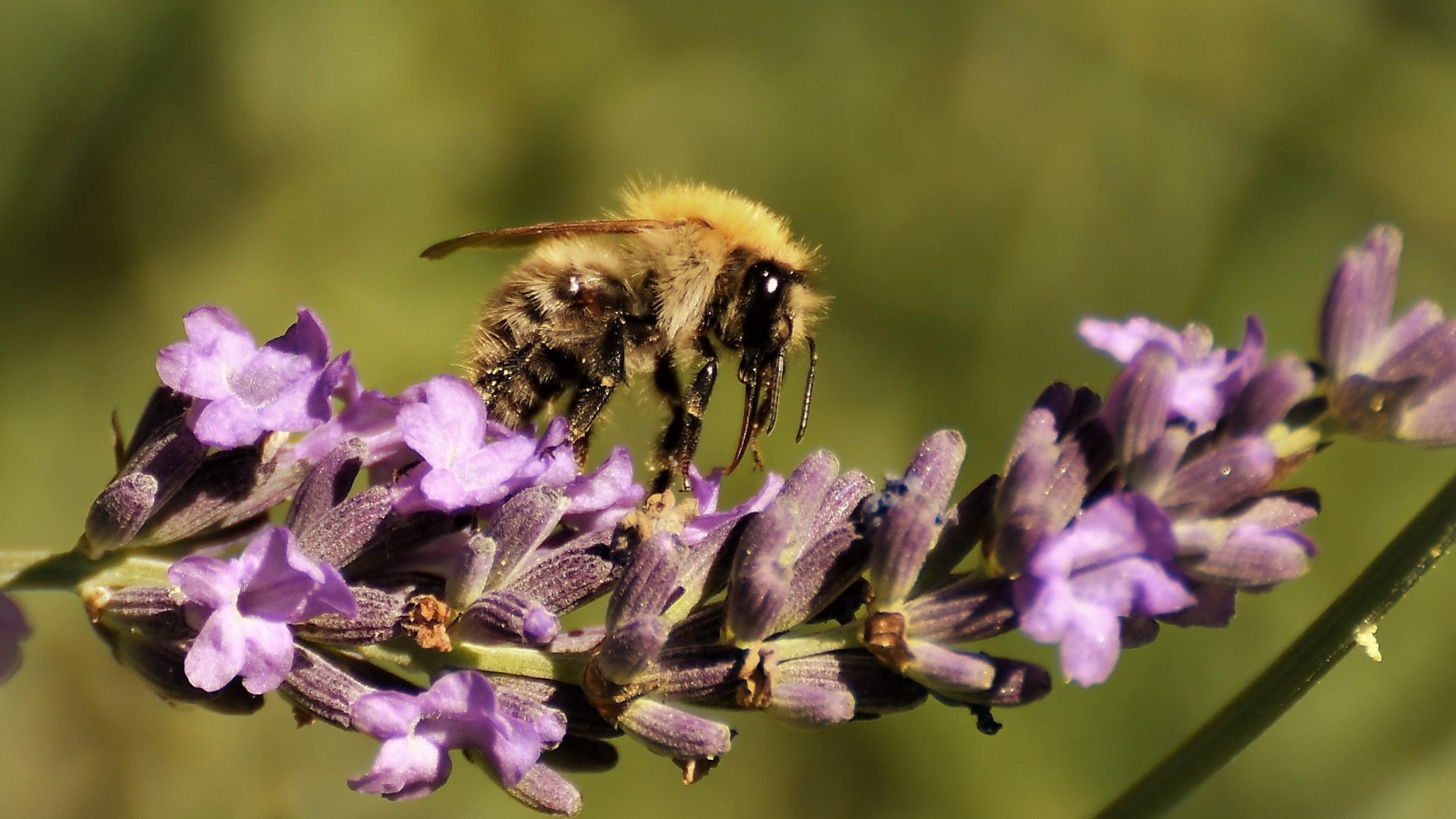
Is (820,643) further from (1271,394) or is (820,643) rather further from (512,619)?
(1271,394)

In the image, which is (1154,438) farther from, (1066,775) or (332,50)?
(332,50)

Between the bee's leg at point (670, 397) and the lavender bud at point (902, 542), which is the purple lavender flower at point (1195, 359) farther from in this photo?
the bee's leg at point (670, 397)

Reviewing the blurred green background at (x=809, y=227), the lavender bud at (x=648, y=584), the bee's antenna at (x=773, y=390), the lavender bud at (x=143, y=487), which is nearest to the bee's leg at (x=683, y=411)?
the bee's antenna at (x=773, y=390)

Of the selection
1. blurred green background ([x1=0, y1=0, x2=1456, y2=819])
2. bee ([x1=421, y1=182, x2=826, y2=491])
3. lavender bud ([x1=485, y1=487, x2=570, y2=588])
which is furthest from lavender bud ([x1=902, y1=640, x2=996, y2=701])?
blurred green background ([x1=0, y1=0, x2=1456, y2=819])

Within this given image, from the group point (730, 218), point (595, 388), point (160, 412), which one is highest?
point (730, 218)

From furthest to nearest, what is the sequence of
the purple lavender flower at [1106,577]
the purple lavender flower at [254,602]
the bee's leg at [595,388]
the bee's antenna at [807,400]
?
the bee's antenna at [807,400], the bee's leg at [595,388], the purple lavender flower at [254,602], the purple lavender flower at [1106,577]

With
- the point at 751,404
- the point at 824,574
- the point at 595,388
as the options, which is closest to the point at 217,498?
the point at 595,388

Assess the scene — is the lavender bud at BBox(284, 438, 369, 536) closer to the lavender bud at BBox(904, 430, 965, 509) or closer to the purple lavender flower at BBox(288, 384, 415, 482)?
the purple lavender flower at BBox(288, 384, 415, 482)

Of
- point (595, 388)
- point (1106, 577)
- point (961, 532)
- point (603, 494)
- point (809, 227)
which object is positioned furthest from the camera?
point (809, 227)
